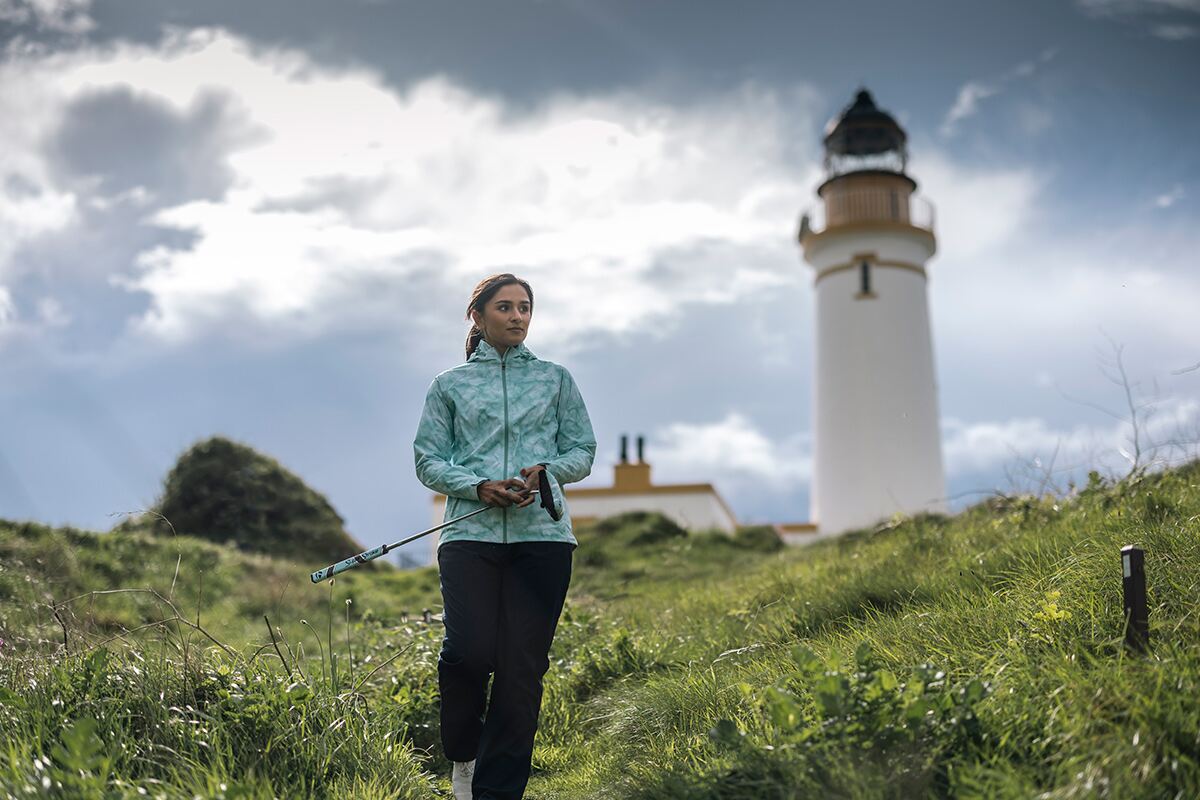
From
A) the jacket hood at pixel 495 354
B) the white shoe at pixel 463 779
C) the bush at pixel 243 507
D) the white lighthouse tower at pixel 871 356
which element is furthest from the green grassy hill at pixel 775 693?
the white lighthouse tower at pixel 871 356

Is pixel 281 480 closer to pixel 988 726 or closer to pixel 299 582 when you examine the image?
pixel 299 582

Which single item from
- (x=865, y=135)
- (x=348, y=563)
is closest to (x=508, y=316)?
(x=348, y=563)

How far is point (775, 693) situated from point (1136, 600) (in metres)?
1.28

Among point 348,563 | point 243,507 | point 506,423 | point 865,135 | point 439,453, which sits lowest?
point 348,563

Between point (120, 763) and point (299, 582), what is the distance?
9947 mm

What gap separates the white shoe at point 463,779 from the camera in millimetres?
4352

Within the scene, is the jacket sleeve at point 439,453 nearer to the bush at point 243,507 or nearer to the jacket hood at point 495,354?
the jacket hood at point 495,354

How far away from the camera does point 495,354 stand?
4590 millimetres

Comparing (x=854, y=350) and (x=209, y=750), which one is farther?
(x=854, y=350)

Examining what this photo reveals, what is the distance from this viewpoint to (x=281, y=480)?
1983 cm

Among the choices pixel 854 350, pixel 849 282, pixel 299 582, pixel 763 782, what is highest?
pixel 849 282

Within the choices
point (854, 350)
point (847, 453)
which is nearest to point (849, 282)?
point (854, 350)

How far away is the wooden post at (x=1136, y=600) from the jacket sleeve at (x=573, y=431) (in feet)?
6.42

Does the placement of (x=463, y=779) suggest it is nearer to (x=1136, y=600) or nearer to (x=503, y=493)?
(x=503, y=493)
